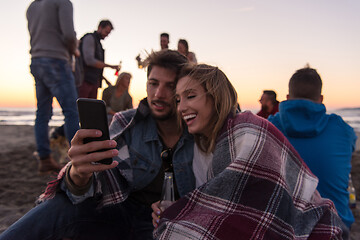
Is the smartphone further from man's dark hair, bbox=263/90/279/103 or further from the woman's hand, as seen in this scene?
man's dark hair, bbox=263/90/279/103

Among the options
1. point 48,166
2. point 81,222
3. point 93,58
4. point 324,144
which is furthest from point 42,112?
point 324,144

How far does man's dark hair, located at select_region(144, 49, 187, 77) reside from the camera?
224 cm

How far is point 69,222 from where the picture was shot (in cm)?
162

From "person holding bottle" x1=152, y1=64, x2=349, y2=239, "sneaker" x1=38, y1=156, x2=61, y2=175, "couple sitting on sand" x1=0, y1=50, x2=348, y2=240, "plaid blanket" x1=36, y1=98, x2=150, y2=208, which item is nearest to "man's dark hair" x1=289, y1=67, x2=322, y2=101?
"couple sitting on sand" x1=0, y1=50, x2=348, y2=240

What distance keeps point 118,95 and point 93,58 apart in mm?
1108

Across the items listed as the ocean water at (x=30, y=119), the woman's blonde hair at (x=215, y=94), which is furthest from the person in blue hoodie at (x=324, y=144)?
the ocean water at (x=30, y=119)

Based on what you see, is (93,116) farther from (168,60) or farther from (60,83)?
(60,83)

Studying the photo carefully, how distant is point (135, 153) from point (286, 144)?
3.59 ft

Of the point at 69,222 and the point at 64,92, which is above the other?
the point at 64,92

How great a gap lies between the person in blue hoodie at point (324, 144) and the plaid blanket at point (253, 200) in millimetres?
581

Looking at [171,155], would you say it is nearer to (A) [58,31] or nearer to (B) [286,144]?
(B) [286,144]

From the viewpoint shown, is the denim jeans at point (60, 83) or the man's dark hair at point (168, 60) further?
the denim jeans at point (60, 83)

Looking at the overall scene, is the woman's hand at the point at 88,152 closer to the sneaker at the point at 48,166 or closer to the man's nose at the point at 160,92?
the man's nose at the point at 160,92

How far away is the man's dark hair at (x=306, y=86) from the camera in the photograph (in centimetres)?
247
